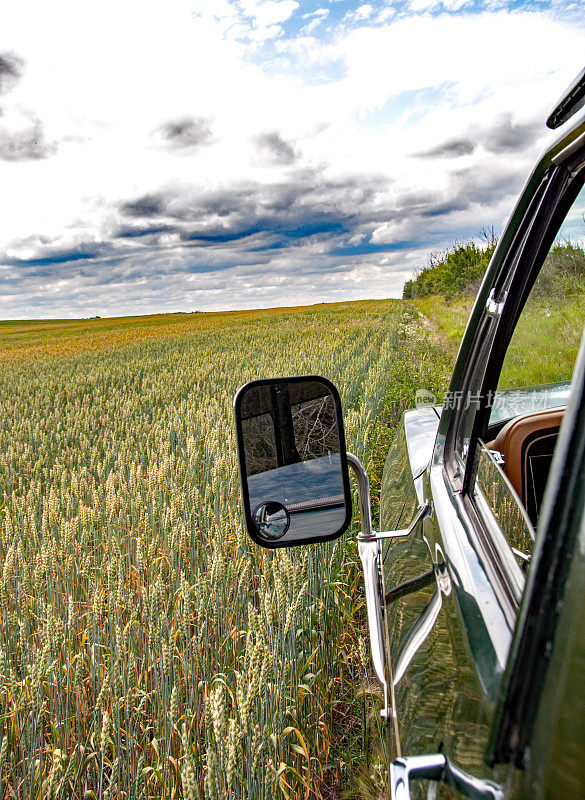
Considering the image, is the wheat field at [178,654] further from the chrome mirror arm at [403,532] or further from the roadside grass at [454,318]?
the roadside grass at [454,318]

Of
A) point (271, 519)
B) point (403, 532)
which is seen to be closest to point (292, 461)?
point (271, 519)

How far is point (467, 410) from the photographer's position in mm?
1199

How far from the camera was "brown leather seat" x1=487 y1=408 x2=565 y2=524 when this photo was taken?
141cm

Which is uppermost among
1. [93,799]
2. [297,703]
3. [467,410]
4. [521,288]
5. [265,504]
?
[521,288]

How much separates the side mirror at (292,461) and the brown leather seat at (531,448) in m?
0.46

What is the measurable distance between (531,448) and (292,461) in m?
0.59

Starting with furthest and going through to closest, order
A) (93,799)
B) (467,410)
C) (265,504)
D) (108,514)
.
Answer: (108,514) < (93,799) < (265,504) < (467,410)

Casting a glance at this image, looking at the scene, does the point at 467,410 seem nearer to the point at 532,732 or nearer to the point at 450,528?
the point at 450,528

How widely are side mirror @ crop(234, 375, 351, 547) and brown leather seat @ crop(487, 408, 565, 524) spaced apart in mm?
460

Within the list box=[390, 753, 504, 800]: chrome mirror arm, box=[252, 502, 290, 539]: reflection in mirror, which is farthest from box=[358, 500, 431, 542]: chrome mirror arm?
box=[390, 753, 504, 800]: chrome mirror arm

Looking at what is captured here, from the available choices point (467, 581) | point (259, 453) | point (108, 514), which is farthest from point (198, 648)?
point (467, 581)

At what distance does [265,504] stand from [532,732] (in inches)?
35.8

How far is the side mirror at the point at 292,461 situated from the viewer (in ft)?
4.10

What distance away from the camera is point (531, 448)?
1.45m
